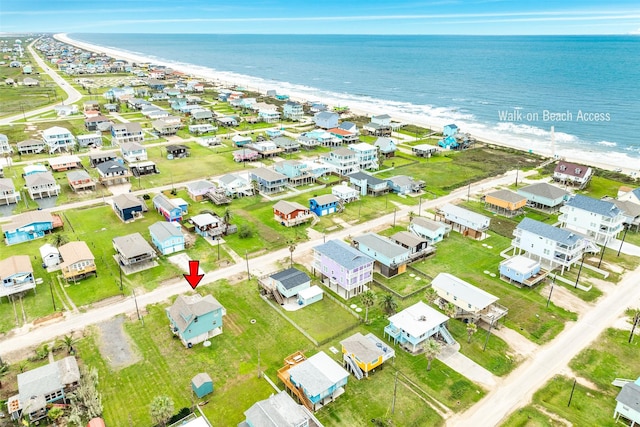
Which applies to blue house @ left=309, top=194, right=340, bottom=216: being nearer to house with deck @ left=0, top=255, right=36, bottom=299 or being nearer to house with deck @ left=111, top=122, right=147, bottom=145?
house with deck @ left=0, top=255, right=36, bottom=299

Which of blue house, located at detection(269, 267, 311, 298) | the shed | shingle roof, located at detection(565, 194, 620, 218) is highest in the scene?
shingle roof, located at detection(565, 194, 620, 218)

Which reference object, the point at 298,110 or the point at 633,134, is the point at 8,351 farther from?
the point at 633,134

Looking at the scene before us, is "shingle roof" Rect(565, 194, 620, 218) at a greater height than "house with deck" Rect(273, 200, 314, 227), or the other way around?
"shingle roof" Rect(565, 194, 620, 218)

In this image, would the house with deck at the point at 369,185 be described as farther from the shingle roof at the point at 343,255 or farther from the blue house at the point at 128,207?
the blue house at the point at 128,207

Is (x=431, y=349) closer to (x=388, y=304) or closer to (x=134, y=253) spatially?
(x=388, y=304)

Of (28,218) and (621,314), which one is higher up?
(28,218)

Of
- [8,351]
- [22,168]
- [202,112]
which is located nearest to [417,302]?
[8,351]

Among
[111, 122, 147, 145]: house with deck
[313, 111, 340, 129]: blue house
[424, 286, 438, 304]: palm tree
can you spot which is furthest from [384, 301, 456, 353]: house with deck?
[111, 122, 147, 145]: house with deck

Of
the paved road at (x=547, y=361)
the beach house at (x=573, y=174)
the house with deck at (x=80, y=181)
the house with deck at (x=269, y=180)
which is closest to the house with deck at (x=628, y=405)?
the paved road at (x=547, y=361)
